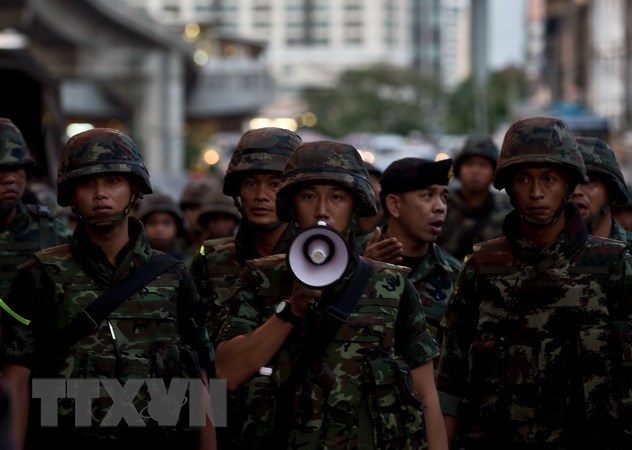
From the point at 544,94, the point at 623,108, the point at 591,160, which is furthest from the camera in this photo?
the point at 544,94

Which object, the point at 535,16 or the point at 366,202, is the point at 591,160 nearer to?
the point at 366,202

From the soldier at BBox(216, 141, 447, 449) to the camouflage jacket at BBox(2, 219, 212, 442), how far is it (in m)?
0.45

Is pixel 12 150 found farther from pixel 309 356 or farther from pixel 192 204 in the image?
pixel 192 204

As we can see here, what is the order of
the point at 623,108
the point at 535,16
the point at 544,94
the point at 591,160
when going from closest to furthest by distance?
the point at 591,160
the point at 623,108
the point at 544,94
the point at 535,16

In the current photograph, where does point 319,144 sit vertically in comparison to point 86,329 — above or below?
above

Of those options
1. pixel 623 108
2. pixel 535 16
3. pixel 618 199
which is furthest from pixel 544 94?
pixel 618 199

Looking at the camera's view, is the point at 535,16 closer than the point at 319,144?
No

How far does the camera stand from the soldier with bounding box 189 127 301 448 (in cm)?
883

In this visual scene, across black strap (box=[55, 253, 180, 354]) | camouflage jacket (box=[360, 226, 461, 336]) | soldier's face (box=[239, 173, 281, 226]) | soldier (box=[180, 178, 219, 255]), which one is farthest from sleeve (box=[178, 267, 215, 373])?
soldier (box=[180, 178, 219, 255])

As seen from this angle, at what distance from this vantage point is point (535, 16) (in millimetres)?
185250

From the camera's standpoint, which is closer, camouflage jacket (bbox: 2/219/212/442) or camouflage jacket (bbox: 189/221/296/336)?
camouflage jacket (bbox: 2/219/212/442)

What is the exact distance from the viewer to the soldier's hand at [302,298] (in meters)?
6.06

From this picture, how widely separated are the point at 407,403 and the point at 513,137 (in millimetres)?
1344

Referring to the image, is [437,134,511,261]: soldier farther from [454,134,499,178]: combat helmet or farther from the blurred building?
the blurred building
